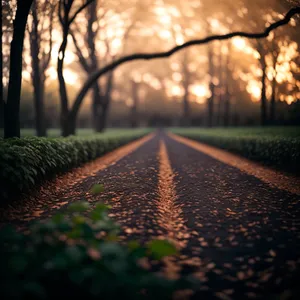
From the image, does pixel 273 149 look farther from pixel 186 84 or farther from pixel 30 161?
pixel 186 84

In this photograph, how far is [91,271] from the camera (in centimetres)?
158

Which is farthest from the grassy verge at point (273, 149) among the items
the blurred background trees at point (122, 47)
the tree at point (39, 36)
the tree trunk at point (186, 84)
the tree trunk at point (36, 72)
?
the tree trunk at point (186, 84)

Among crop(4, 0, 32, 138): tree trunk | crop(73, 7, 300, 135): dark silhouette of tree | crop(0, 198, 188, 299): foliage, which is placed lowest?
crop(0, 198, 188, 299): foliage

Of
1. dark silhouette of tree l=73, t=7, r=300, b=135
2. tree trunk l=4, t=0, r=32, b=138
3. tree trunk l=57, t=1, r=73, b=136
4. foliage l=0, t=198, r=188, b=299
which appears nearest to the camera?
foliage l=0, t=198, r=188, b=299

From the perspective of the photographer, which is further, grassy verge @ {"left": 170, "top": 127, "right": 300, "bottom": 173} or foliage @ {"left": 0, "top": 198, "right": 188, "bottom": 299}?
grassy verge @ {"left": 170, "top": 127, "right": 300, "bottom": 173}

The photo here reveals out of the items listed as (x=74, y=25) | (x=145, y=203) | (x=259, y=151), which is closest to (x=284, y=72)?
(x=259, y=151)

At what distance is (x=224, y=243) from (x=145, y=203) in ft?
6.55

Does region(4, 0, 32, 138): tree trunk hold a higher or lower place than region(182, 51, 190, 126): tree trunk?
lower

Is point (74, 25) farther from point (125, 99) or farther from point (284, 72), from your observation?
point (125, 99)

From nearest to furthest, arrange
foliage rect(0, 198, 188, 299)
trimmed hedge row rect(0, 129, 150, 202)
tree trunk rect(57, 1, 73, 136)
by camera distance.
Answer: foliage rect(0, 198, 188, 299) < trimmed hedge row rect(0, 129, 150, 202) < tree trunk rect(57, 1, 73, 136)

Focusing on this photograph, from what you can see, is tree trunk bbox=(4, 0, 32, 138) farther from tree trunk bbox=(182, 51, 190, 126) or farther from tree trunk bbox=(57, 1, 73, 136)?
tree trunk bbox=(182, 51, 190, 126)

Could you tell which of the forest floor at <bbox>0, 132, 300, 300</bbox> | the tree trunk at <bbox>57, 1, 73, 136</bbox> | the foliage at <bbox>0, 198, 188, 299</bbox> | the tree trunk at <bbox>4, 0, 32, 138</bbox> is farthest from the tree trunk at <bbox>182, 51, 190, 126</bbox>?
the foliage at <bbox>0, 198, 188, 299</bbox>

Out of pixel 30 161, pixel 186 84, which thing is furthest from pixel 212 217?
pixel 186 84

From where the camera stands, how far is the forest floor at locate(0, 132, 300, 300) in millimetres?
2527
